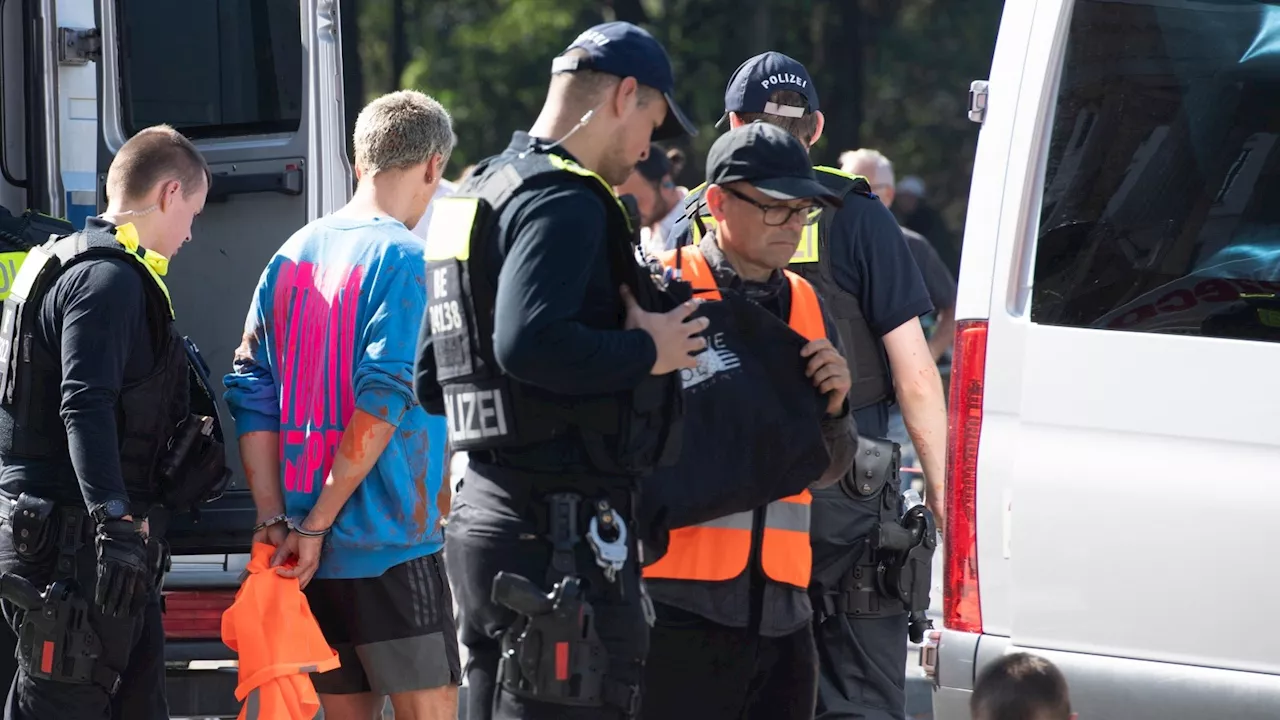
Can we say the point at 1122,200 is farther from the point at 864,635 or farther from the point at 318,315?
the point at 318,315

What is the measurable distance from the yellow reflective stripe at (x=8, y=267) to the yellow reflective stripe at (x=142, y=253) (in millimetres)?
825

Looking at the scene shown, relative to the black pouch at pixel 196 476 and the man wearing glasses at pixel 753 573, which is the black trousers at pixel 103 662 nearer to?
the black pouch at pixel 196 476

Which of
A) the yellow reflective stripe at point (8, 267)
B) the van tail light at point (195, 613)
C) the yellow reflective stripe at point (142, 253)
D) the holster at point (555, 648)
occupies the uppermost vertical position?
the yellow reflective stripe at point (142, 253)

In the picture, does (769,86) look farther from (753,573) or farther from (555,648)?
(555,648)

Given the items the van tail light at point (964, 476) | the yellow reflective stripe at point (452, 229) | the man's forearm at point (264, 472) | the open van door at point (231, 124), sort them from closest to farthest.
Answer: the yellow reflective stripe at point (452, 229)
the van tail light at point (964, 476)
the man's forearm at point (264, 472)
the open van door at point (231, 124)

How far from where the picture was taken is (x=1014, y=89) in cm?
382

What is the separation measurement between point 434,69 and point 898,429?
9.99 metres

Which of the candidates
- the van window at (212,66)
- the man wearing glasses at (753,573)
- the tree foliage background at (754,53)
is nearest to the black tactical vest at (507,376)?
the man wearing glasses at (753,573)

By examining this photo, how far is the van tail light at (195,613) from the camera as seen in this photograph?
16.4 feet

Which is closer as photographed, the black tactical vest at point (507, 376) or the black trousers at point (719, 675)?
the black tactical vest at point (507, 376)

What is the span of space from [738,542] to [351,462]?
3.80ft

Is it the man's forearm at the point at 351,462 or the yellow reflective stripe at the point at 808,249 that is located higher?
the yellow reflective stripe at the point at 808,249

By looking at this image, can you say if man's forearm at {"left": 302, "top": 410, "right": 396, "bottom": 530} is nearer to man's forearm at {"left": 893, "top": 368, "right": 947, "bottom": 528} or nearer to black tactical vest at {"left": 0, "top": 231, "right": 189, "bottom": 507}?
black tactical vest at {"left": 0, "top": 231, "right": 189, "bottom": 507}

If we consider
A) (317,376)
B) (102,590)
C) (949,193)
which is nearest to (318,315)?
(317,376)
